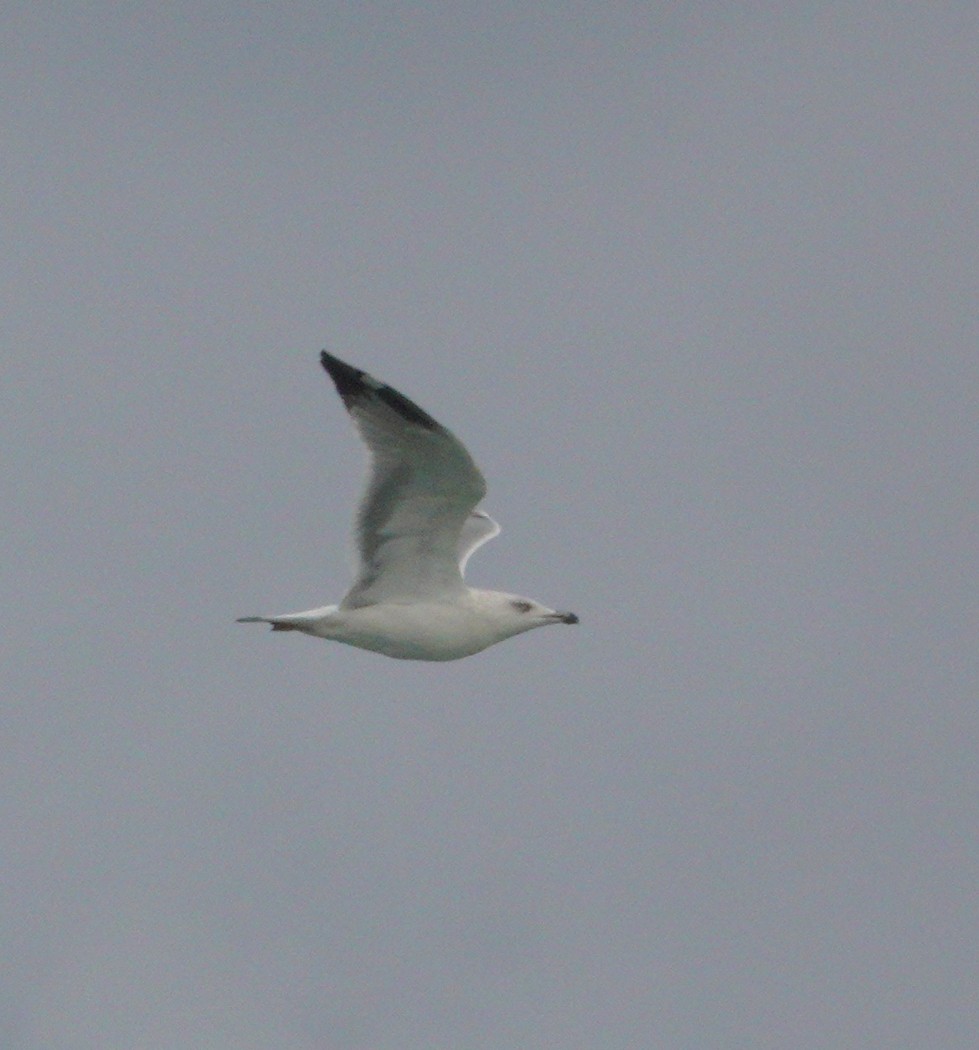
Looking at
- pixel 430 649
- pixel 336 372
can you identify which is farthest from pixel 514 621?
pixel 336 372

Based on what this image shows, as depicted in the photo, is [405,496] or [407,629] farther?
[407,629]

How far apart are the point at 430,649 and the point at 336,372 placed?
2.62 m

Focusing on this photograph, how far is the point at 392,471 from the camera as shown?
2852 centimetres

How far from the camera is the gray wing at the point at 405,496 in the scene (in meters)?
28.2

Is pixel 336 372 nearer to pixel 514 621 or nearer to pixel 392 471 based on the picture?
pixel 392 471

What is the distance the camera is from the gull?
28.2 meters

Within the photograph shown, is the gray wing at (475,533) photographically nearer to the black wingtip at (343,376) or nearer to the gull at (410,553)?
the gull at (410,553)

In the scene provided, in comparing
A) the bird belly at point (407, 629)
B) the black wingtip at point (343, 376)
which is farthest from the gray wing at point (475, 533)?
the black wingtip at point (343, 376)

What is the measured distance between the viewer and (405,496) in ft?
94.2

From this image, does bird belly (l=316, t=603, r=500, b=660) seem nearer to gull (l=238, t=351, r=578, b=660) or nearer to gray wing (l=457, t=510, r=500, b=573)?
gull (l=238, t=351, r=578, b=660)

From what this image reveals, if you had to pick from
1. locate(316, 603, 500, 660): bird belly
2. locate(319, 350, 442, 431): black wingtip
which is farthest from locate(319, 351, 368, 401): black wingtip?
locate(316, 603, 500, 660): bird belly

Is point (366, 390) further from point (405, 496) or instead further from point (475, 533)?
point (475, 533)

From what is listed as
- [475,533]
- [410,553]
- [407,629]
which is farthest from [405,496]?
[475,533]

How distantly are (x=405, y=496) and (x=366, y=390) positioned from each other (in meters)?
1.04
